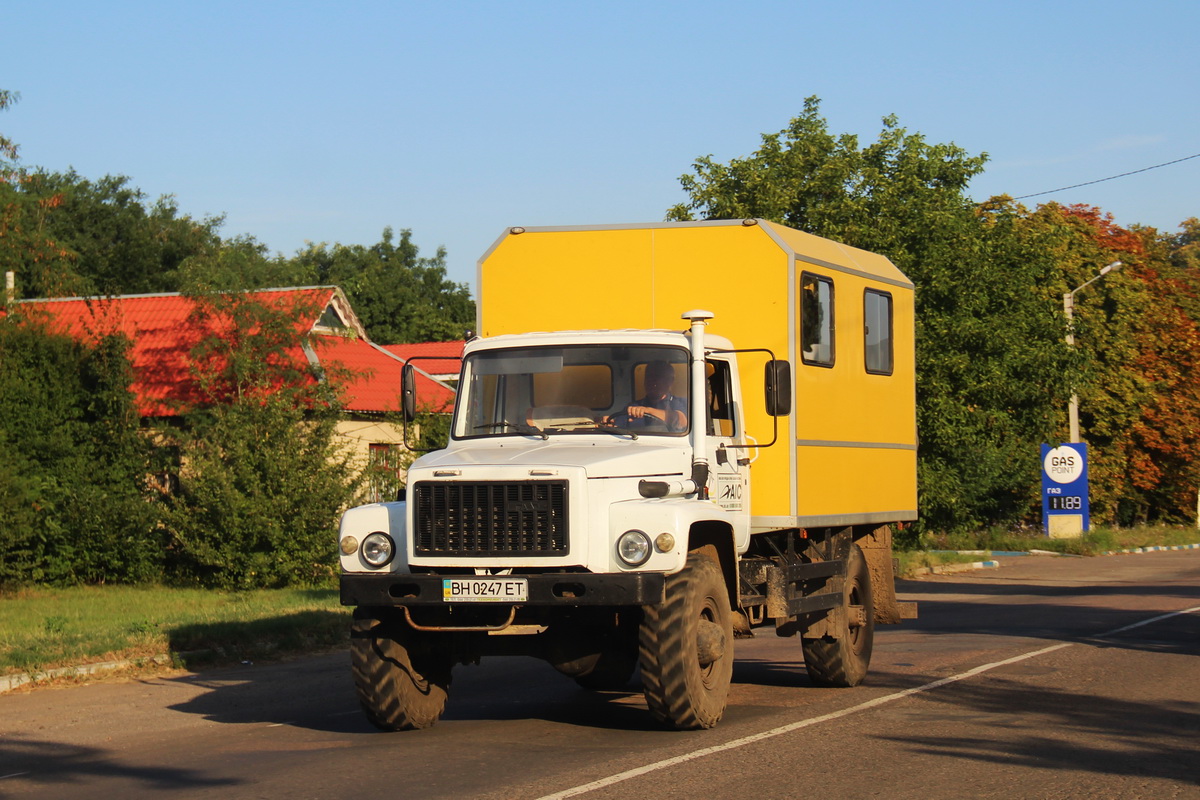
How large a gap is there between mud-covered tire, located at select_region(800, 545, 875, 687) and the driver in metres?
2.80

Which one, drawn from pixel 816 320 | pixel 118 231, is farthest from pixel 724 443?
pixel 118 231

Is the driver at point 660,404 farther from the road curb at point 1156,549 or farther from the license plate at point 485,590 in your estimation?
the road curb at point 1156,549

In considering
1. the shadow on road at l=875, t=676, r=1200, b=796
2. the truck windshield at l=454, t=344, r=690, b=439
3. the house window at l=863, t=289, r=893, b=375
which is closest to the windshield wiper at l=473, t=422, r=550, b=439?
the truck windshield at l=454, t=344, r=690, b=439

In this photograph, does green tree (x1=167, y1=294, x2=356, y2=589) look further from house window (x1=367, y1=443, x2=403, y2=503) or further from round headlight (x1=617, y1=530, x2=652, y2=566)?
round headlight (x1=617, y1=530, x2=652, y2=566)

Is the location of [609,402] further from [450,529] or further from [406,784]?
[406,784]

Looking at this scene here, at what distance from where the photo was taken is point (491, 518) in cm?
926

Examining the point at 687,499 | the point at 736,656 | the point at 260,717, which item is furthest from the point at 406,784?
the point at 736,656

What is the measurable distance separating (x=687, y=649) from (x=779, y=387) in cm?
209

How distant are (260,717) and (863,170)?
33.9m

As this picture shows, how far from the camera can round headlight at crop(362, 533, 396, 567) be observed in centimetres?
962

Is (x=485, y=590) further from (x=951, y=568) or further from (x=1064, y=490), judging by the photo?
(x=1064, y=490)

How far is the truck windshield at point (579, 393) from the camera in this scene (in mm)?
10328

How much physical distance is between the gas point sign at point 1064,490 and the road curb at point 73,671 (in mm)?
30106

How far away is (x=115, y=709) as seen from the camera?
11.7m
